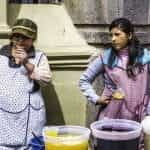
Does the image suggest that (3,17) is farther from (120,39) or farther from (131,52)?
(131,52)

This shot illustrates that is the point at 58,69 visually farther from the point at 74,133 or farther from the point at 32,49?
the point at 74,133

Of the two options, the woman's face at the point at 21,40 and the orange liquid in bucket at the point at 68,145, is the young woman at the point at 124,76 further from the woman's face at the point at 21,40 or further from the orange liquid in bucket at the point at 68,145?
the orange liquid in bucket at the point at 68,145

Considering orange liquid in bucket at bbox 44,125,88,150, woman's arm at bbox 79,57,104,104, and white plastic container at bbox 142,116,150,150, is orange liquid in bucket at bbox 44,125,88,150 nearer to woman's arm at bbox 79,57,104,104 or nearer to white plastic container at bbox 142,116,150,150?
white plastic container at bbox 142,116,150,150

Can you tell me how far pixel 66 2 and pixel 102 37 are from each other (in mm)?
499

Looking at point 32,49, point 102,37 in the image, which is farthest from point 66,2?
point 32,49

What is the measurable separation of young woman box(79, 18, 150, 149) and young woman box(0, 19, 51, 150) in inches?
18.6

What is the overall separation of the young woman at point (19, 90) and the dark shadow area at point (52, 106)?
0.66m

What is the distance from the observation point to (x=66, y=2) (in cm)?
588

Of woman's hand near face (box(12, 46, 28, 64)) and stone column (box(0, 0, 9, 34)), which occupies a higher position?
stone column (box(0, 0, 9, 34))

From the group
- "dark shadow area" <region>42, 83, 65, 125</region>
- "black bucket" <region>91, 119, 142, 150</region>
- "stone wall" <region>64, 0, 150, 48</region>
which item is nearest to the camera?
"black bucket" <region>91, 119, 142, 150</region>

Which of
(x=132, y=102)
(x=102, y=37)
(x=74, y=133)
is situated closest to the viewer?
(x=74, y=133)

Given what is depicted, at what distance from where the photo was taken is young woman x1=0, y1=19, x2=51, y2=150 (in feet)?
14.5

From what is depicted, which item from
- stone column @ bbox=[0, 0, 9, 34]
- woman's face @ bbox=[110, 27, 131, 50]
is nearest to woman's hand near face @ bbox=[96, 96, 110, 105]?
woman's face @ bbox=[110, 27, 131, 50]

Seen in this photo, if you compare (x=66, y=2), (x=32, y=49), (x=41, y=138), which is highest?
(x=66, y=2)
